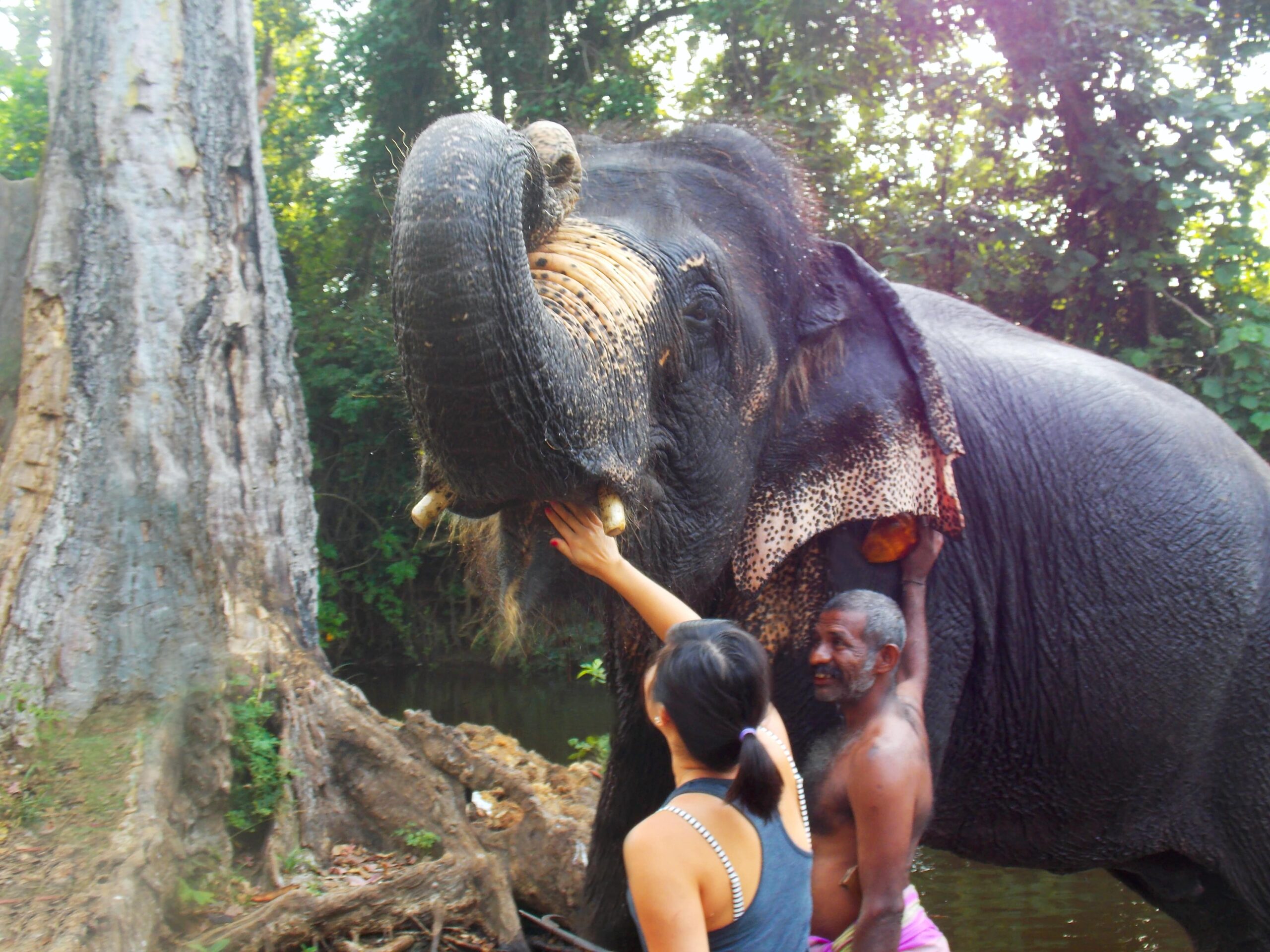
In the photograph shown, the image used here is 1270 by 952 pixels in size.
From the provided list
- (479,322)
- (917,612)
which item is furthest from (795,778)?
(479,322)

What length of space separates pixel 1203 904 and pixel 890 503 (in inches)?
68.9

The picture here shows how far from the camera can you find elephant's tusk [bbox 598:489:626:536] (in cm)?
216

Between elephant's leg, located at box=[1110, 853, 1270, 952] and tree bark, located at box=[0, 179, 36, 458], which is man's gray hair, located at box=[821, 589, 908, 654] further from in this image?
tree bark, located at box=[0, 179, 36, 458]

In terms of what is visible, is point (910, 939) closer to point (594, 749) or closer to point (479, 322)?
point (479, 322)

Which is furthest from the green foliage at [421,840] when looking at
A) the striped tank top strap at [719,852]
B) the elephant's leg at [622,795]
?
the striped tank top strap at [719,852]

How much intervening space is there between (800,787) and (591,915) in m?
1.40

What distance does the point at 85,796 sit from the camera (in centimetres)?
352

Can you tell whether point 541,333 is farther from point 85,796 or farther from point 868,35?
point 868,35

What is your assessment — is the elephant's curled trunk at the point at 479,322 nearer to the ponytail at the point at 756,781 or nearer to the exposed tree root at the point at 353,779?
the ponytail at the point at 756,781

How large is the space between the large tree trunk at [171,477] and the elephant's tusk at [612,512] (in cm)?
185

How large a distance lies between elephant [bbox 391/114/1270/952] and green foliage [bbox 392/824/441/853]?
2.85 feet

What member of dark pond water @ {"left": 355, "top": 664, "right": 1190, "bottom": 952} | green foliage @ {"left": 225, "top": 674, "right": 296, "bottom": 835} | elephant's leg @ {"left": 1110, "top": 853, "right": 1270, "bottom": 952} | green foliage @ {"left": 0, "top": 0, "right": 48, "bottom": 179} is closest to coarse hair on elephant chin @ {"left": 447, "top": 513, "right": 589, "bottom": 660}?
green foliage @ {"left": 225, "top": 674, "right": 296, "bottom": 835}

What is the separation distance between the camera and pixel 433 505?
2.18 m

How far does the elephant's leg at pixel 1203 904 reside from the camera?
323 cm
